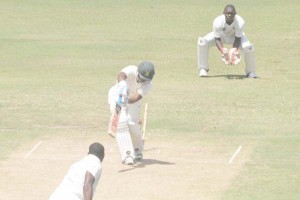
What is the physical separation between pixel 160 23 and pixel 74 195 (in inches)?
817

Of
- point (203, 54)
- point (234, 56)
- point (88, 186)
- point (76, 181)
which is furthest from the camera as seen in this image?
point (203, 54)

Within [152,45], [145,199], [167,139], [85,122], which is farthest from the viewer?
[152,45]

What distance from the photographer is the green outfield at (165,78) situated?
1811cm

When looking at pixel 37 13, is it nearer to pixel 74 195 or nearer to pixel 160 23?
pixel 160 23

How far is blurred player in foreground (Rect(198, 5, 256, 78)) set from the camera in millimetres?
23484

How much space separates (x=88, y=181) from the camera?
12.2m

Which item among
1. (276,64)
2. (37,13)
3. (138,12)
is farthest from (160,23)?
(276,64)

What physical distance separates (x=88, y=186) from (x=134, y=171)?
404 cm

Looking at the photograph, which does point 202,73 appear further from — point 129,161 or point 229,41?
point 129,161

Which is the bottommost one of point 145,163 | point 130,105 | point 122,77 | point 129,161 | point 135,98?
point 145,163

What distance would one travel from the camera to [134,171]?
16.1 metres

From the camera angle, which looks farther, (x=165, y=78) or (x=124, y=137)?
(x=165, y=78)

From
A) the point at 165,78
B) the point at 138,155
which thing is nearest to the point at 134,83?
the point at 138,155

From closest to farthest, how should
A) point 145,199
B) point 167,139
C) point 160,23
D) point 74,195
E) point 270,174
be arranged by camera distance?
1. point 74,195
2. point 145,199
3. point 270,174
4. point 167,139
5. point 160,23
